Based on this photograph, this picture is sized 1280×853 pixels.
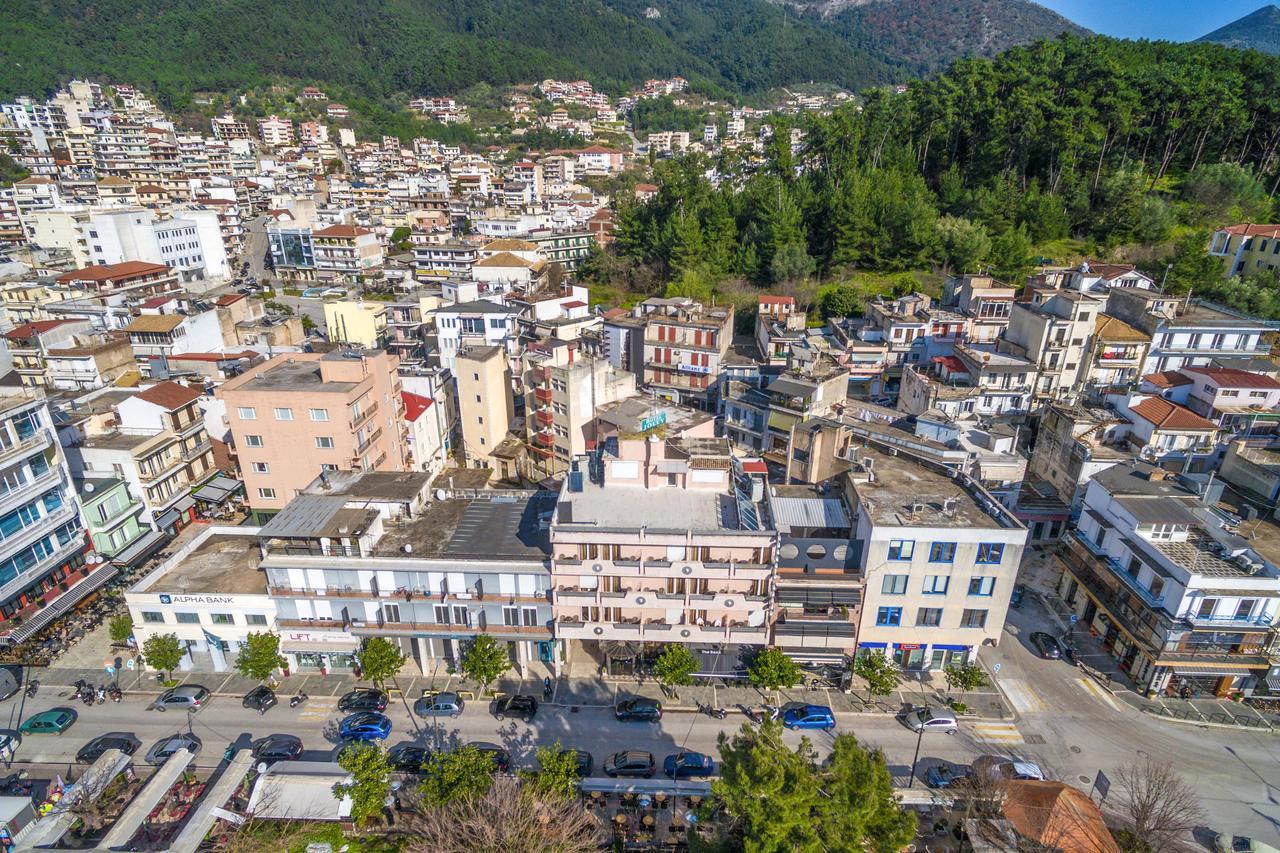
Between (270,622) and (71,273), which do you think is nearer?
(270,622)

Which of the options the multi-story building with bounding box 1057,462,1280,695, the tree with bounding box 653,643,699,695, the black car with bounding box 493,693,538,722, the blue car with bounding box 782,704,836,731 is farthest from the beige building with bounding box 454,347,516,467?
the multi-story building with bounding box 1057,462,1280,695

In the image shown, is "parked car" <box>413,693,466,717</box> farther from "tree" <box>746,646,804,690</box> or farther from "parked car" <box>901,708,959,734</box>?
"parked car" <box>901,708,959,734</box>

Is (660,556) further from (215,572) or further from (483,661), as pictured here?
(215,572)

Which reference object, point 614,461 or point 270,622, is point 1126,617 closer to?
point 614,461

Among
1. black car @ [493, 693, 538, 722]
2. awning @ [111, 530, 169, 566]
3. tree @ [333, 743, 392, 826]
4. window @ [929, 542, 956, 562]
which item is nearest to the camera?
tree @ [333, 743, 392, 826]

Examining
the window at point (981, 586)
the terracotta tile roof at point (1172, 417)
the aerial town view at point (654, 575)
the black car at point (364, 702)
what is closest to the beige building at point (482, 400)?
the aerial town view at point (654, 575)

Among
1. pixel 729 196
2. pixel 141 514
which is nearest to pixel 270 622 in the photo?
pixel 141 514
